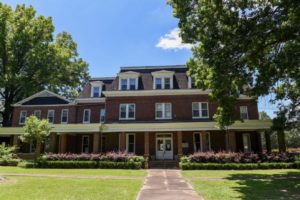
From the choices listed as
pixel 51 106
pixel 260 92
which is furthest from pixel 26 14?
pixel 260 92

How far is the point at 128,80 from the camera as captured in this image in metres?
29.6

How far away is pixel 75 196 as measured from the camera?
9.88 m

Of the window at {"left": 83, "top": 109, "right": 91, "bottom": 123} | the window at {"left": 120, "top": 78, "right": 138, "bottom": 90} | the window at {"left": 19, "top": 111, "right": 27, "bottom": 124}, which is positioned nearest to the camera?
the window at {"left": 120, "top": 78, "right": 138, "bottom": 90}

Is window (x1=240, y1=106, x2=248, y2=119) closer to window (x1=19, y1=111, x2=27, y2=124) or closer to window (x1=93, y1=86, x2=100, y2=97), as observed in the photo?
window (x1=93, y1=86, x2=100, y2=97)

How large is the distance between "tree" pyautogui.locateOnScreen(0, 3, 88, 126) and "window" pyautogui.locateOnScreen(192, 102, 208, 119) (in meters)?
24.9

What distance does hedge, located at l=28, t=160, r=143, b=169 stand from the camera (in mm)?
21648

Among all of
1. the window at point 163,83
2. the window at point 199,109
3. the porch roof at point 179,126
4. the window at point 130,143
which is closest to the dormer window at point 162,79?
the window at point 163,83

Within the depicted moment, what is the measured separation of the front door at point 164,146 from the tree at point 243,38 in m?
11.8

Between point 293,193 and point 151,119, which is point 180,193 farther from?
point 151,119

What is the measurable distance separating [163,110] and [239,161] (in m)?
9.93

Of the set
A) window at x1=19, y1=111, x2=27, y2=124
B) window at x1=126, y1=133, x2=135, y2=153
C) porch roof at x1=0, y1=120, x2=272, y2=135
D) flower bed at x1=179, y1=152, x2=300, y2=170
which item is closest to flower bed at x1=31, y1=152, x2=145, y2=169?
porch roof at x1=0, y1=120, x2=272, y2=135

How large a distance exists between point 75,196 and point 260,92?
12367 millimetres

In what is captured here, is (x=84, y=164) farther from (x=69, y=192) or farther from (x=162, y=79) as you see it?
(x=162, y=79)

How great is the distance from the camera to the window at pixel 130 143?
91.4 feet
